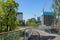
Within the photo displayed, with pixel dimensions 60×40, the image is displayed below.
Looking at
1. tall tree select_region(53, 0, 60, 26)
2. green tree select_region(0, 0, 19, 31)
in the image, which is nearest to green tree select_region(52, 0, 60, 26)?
tall tree select_region(53, 0, 60, 26)

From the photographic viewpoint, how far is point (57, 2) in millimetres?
31844

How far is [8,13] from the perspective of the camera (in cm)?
1809

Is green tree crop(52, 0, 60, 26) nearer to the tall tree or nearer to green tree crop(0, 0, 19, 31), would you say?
the tall tree

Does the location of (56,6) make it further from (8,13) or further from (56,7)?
(8,13)

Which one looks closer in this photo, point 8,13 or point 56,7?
point 8,13

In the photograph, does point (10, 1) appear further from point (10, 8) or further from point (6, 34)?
point (6, 34)

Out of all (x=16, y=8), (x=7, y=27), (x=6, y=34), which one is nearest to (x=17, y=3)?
(x=16, y=8)

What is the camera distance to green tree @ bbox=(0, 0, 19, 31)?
17.6 metres

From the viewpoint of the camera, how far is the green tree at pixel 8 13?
17566mm

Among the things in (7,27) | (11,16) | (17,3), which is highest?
(17,3)

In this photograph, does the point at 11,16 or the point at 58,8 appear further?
the point at 58,8

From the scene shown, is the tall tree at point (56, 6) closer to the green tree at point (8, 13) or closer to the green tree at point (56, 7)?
the green tree at point (56, 7)

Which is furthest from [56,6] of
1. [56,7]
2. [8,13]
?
[8,13]

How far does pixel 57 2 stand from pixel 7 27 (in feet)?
55.4
